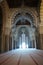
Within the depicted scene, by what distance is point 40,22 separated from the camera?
50.0 ft

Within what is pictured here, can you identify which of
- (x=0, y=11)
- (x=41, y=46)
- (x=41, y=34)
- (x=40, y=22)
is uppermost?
(x=0, y=11)

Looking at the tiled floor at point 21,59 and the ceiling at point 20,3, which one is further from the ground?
the ceiling at point 20,3

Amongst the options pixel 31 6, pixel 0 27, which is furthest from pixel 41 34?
pixel 0 27

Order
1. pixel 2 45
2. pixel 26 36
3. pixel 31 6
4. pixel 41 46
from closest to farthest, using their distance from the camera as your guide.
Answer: pixel 2 45 < pixel 41 46 < pixel 31 6 < pixel 26 36

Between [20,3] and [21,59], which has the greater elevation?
[20,3]

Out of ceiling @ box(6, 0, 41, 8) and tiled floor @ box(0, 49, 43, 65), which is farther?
ceiling @ box(6, 0, 41, 8)

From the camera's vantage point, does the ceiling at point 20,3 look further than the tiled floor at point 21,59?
Yes

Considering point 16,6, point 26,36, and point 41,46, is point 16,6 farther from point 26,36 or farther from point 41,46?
point 26,36

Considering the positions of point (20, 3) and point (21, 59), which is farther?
point (20, 3)

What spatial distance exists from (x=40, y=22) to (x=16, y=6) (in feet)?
10.7

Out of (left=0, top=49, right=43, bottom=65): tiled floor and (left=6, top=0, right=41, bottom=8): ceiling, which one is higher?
(left=6, top=0, right=41, bottom=8): ceiling

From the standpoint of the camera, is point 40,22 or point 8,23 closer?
point 40,22

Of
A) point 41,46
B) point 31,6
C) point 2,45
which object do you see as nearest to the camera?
point 2,45

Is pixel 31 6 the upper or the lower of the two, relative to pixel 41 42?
upper
